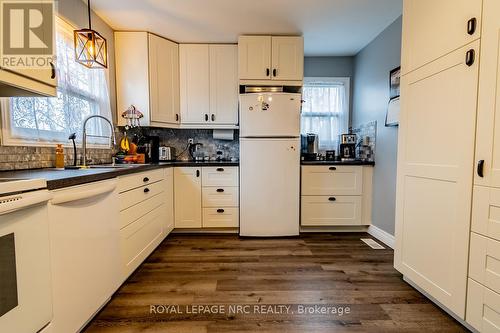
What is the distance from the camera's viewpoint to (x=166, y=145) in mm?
3445

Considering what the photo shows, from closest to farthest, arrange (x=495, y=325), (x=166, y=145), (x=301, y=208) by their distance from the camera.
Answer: (x=495, y=325), (x=301, y=208), (x=166, y=145)

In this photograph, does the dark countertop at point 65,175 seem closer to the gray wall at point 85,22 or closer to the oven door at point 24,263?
the oven door at point 24,263

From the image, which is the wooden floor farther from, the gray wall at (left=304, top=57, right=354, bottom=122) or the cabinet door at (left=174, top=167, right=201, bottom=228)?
the gray wall at (left=304, top=57, right=354, bottom=122)

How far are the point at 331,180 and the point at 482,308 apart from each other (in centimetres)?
183

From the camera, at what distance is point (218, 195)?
2990mm

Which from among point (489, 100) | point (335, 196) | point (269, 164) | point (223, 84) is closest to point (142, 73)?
point (223, 84)

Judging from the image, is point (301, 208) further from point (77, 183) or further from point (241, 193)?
point (77, 183)

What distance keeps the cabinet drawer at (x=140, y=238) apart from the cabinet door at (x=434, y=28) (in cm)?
241

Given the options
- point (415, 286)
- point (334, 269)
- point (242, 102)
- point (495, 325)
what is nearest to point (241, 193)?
point (242, 102)

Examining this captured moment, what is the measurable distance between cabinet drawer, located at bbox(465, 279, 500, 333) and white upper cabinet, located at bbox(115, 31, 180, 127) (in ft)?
10.2

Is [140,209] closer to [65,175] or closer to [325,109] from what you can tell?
[65,175]

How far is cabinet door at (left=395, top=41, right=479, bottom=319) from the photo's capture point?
1368 mm

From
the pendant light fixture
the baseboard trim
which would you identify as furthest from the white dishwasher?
the baseboard trim

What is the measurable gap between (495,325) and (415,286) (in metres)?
0.63
